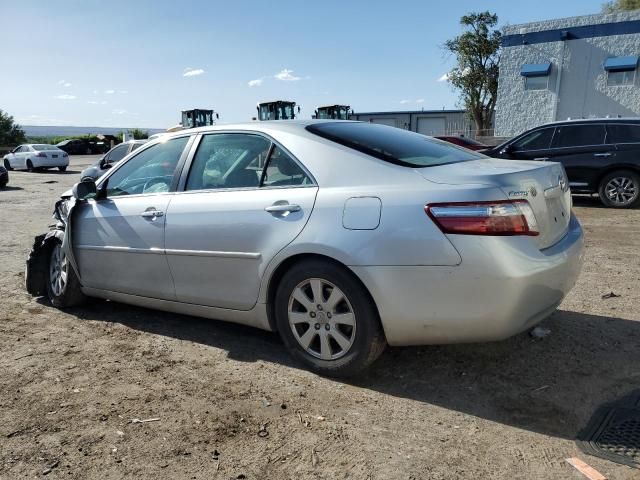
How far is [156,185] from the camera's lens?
4383 millimetres

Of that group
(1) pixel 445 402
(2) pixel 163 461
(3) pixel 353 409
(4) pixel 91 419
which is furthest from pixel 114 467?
(1) pixel 445 402

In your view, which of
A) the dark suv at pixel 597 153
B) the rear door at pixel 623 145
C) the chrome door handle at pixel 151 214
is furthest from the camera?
the dark suv at pixel 597 153

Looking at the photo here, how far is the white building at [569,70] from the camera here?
26.0 meters

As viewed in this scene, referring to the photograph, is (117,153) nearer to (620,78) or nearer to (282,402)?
(282,402)

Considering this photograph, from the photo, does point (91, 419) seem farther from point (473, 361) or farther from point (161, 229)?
A: point (473, 361)

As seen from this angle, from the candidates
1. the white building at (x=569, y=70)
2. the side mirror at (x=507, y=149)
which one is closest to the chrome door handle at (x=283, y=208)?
the side mirror at (x=507, y=149)

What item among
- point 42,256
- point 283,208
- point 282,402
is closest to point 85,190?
point 42,256

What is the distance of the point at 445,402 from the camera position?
10.4 feet

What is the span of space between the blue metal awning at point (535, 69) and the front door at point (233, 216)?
91.1 ft

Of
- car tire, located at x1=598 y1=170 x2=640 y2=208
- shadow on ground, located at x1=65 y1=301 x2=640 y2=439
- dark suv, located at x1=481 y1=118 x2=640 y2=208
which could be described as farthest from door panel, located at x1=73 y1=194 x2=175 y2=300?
car tire, located at x1=598 y1=170 x2=640 y2=208

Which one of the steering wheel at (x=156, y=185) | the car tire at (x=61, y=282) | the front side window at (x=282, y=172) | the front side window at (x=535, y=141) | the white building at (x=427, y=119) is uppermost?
the white building at (x=427, y=119)

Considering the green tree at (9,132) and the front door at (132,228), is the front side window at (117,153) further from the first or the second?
the green tree at (9,132)

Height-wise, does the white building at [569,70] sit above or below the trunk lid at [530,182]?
above

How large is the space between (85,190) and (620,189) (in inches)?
368
